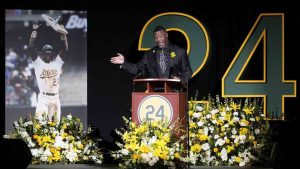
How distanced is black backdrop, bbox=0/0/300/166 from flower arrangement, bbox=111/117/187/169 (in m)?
2.11

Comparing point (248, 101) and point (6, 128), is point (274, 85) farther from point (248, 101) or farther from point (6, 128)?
point (6, 128)

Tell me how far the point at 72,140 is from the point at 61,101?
3.09 ft

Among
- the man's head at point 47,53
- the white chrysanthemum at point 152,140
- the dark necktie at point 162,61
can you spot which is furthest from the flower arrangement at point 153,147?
the man's head at point 47,53

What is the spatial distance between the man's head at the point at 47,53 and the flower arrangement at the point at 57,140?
0.88 m

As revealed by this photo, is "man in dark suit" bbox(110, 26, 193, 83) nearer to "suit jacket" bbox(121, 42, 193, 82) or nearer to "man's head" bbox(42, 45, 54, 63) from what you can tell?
"suit jacket" bbox(121, 42, 193, 82)

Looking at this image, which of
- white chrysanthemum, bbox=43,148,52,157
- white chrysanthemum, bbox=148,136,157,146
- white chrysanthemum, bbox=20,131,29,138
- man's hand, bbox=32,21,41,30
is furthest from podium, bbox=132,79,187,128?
man's hand, bbox=32,21,41,30

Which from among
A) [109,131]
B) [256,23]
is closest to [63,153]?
[109,131]

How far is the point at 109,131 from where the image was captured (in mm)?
8836

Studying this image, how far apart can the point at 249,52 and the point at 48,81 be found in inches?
109

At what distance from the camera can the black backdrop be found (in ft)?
29.2

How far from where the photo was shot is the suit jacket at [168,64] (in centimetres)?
806

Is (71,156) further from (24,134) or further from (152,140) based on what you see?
(152,140)

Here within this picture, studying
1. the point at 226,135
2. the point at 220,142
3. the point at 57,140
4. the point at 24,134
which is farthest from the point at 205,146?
the point at 24,134

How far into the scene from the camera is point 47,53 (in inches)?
345
